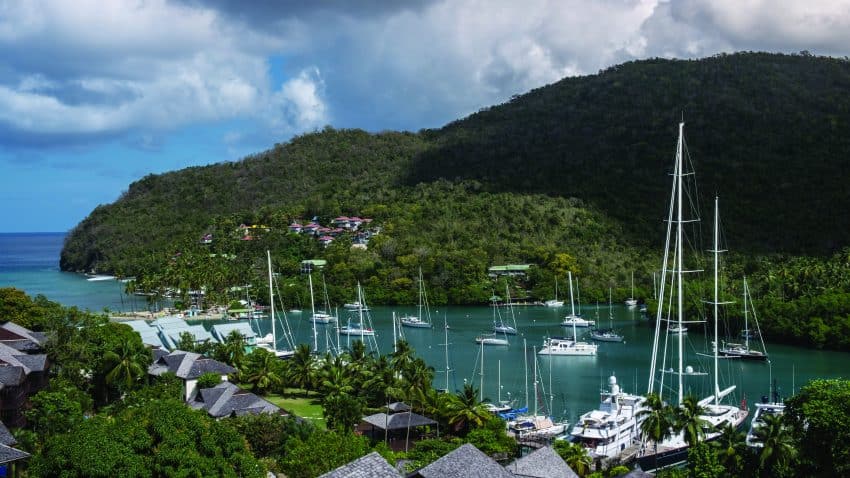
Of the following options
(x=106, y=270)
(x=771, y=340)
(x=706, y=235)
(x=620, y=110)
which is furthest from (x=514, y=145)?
(x=771, y=340)

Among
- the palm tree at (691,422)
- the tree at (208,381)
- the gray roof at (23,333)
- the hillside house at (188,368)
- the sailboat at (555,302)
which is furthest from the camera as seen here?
the sailboat at (555,302)

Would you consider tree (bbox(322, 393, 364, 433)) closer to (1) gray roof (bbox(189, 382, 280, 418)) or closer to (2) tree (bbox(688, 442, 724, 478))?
(1) gray roof (bbox(189, 382, 280, 418))

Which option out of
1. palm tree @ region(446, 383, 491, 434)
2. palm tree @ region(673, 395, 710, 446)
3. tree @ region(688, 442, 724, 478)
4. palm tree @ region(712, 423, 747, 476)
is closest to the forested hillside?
palm tree @ region(673, 395, 710, 446)

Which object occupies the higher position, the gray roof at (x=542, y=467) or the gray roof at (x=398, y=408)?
the gray roof at (x=398, y=408)

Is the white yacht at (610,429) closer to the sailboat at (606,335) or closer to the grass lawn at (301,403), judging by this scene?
the grass lawn at (301,403)

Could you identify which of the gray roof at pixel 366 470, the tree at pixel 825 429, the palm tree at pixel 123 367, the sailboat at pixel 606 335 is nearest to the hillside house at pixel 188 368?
the palm tree at pixel 123 367

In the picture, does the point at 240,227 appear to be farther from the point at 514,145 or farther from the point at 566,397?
the point at 566,397
